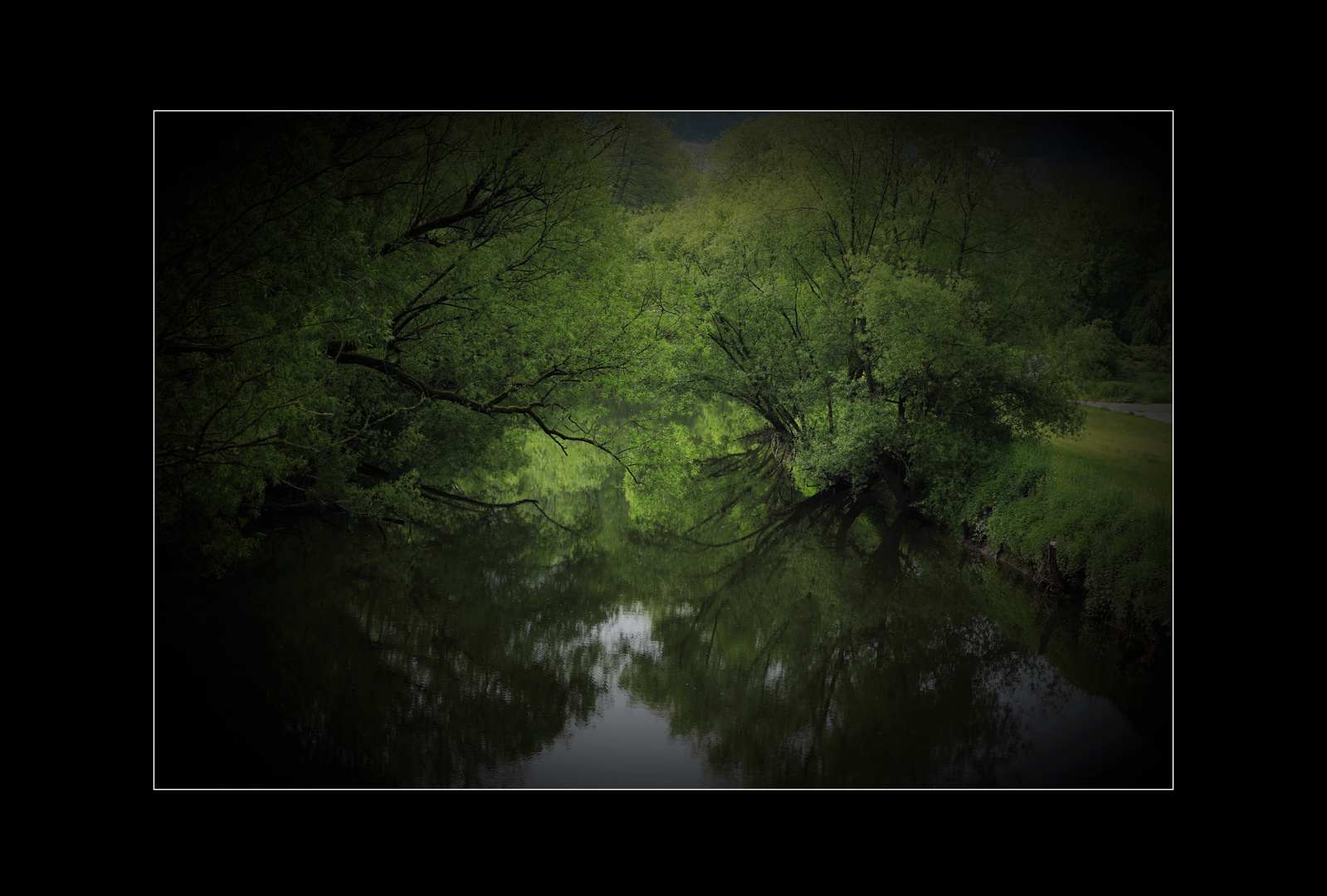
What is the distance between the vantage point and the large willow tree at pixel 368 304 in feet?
16.4

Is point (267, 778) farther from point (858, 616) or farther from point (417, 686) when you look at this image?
point (858, 616)

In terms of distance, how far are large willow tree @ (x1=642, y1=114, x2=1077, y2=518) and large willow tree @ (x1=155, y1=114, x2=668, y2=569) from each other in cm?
232

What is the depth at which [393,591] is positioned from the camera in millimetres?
9680

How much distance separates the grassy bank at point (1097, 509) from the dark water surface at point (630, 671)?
22.1 inches

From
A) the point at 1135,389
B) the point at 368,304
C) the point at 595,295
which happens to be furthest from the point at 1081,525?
the point at 368,304

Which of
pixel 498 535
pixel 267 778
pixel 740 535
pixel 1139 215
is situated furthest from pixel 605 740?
pixel 740 535

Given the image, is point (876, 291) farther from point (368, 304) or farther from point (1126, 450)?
point (368, 304)

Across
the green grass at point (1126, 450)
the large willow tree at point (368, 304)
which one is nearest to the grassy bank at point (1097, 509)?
the green grass at point (1126, 450)

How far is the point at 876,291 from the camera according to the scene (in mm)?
12859

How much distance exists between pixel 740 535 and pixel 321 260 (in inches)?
400

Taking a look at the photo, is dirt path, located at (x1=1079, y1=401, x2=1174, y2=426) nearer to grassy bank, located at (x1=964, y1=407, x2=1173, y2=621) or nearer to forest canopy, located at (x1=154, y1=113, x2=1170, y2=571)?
grassy bank, located at (x1=964, y1=407, x2=1173, y2=621)

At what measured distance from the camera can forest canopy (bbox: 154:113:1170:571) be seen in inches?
205

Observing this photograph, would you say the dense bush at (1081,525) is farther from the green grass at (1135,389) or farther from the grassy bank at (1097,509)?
the green grass at (1135,389)

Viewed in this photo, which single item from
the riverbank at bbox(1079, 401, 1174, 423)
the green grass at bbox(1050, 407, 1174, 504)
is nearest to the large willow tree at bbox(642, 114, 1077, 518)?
the green grass at bbox(1050, 407, 1174, 504)
